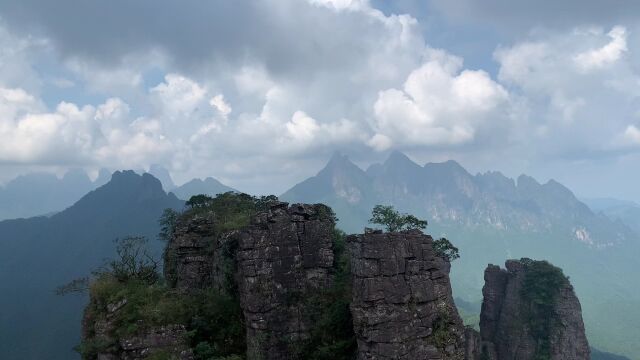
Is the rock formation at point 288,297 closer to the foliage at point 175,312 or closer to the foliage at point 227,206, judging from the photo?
the foliage at point 175,312

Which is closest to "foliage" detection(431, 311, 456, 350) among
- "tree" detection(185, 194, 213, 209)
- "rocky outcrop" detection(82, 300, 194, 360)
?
"rocky outcrop" detection(82, 300, 194, 360)

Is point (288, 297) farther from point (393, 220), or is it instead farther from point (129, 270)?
point (393, 220)

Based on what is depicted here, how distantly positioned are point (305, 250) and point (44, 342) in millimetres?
188981

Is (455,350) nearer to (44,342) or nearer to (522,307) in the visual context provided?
(522,307)

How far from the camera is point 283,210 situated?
111ft

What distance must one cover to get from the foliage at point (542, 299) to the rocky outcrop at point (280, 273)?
50.0 m

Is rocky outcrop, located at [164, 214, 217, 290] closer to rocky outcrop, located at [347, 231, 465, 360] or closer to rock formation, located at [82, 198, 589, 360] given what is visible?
Answer: rock formation, located at [82, 198, 589, 360]

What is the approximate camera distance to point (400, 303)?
92.0 feet

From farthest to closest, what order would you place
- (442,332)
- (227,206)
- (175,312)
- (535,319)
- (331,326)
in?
(535,319), (227,206), (175,312), (331,326), (442,332)

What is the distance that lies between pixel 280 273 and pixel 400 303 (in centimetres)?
930

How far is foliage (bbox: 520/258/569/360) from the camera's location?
6669 cm

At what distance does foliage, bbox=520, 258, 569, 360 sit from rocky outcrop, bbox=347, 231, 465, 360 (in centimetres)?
4658

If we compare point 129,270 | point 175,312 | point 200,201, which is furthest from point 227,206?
point 175,312

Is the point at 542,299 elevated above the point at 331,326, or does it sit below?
below
